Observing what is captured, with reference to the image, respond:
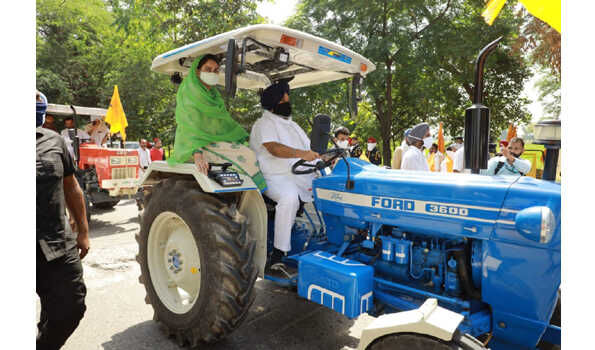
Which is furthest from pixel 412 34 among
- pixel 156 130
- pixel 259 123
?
pixel 156 130

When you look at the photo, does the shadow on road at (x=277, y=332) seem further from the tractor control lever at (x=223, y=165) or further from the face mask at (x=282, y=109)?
the face mask at (x=282, y=109)

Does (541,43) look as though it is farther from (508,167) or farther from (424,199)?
(424,199)

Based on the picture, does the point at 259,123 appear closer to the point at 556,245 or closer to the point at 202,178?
the point at 202,178

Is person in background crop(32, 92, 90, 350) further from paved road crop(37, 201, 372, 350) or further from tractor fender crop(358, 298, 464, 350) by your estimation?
tractor fender crop(358, 298, 464, 350)

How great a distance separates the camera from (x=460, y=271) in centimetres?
246

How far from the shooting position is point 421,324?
1.91m

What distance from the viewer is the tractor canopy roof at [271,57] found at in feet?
8.87

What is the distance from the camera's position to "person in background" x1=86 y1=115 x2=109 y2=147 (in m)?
9.09

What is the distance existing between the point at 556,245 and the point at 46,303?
282cm

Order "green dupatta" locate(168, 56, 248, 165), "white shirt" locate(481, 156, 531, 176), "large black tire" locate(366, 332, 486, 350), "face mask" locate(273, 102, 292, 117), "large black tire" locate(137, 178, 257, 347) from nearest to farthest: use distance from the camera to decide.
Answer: "large black tire" locate(366, 332, 486, 350)
"large black tire" locate(137, 178, 257, 347)
"green dupatta" locate(168, 56, 248, 165)
"face mask" locate(273, 102, 292, 117)
"white shirt" locate(481, 156, 531, 176)

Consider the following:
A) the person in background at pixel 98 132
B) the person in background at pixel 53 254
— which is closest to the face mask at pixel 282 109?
the person in background at pixel 53 254

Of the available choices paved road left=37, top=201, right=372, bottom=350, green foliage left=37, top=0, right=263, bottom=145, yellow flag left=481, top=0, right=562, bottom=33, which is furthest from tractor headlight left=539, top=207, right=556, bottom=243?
green foliage left=37, top=0, right=263, bottom=145

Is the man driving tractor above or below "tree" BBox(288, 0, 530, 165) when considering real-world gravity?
below

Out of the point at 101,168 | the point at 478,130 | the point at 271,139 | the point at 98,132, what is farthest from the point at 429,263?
the point at 98,132
